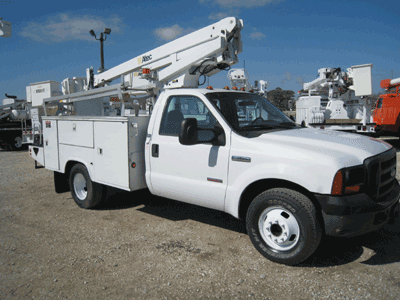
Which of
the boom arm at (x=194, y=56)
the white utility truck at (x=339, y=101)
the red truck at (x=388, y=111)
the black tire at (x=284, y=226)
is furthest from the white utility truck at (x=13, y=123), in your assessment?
the red truck at (x=388, y=111)

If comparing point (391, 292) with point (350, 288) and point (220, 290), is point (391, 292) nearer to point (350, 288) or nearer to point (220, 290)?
point (350, 288)

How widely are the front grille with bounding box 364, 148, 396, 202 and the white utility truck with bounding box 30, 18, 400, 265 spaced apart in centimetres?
1

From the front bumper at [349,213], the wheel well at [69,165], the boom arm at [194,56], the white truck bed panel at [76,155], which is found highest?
the boom arm at [194,56]

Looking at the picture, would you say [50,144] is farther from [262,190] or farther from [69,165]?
[262,190]

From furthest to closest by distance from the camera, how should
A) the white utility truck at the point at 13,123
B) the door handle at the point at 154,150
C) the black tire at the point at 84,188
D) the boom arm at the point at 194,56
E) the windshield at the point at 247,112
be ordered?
the white utility truck at the point at 13,123 < the boom arm at the point at 194,56 < the black tire at the point at 84,188 < the door handle at the point at 154,150 < the windshield at the point at 247,112

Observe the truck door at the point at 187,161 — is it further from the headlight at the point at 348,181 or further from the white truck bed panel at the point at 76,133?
the white truck bed panel at the point at 76,133

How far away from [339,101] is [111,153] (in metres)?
12.0

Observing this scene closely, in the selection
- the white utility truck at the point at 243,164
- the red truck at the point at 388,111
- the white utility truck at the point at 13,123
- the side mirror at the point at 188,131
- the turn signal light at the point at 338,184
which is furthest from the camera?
the white utility truck at the point at 13,123

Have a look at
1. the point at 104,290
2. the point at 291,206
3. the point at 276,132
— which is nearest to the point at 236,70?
the point at 276,132

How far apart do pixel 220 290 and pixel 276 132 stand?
1.93 meters

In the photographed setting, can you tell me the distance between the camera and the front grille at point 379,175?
329 centimetres

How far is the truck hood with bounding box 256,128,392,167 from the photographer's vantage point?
327 cm

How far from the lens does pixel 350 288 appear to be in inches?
123

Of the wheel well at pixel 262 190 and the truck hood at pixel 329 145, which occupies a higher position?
the truck hood at pixel 329 145
